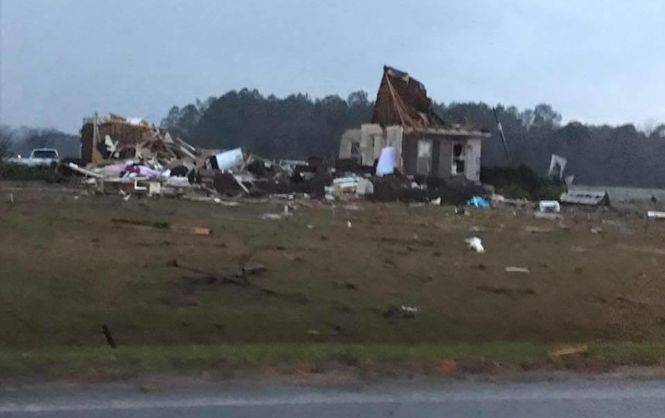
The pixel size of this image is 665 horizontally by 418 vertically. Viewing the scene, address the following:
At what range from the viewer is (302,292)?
18.1 m

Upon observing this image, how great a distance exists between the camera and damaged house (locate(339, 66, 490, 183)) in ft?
158

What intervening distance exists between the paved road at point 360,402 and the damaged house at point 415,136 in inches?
1479

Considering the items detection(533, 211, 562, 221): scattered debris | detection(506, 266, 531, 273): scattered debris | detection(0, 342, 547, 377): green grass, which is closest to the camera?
→ detection(0, 342, 547, 377): green grass

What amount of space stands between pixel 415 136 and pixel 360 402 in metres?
39.9

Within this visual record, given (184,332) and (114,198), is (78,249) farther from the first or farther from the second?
(114,198)

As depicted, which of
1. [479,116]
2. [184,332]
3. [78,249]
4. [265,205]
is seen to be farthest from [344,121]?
[184,332]

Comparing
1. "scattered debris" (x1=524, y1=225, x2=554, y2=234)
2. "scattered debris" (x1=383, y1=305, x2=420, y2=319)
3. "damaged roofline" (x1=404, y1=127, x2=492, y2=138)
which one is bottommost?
"scattered debris" (x1=383, y1=305, x2=420, y2=319)

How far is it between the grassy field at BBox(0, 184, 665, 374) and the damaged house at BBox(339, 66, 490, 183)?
64.9 ft

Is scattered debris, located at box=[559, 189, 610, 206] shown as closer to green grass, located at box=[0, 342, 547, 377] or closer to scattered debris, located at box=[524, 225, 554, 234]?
scattered debris, located at box=[524, 225, 554, 234]

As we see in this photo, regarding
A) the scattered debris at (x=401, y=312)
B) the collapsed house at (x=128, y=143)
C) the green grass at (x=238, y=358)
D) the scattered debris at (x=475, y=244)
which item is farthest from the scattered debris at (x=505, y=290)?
the collapsed house at (x=128, y=143)

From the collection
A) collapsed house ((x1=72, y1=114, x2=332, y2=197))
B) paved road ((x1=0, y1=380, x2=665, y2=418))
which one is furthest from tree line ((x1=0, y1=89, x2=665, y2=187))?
paved road ((x1=0, y1=380, x2=665, y2=418))

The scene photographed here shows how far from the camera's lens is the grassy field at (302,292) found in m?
12.3

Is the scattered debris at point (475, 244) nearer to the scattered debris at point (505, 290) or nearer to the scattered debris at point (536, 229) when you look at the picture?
the scattered debris at point (536, 229)

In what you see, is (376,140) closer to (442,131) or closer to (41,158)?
(442,131)
